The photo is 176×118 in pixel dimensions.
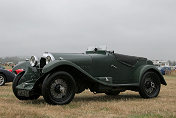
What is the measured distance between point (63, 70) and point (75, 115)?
2.03 metres

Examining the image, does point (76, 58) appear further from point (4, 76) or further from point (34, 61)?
point (4, 76)

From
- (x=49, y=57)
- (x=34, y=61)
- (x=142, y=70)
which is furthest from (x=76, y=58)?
(x=142, y=70)

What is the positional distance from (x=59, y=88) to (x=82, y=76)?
2.64ft

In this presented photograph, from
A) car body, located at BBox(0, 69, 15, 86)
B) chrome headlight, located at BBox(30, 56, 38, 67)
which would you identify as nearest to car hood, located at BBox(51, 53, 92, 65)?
chrome headlight, located at BBox(30, 56, 38, 67)

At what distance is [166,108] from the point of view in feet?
20.7

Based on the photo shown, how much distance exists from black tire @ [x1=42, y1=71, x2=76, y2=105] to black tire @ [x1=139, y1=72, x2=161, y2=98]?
2.48 metres

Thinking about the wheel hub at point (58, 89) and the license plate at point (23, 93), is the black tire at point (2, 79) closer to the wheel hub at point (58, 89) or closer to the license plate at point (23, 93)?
the license plate at point (23, 93)

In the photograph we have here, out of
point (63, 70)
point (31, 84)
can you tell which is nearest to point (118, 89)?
point (63, 70)

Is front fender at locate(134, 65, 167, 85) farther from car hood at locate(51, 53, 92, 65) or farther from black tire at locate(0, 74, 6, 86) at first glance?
black tire at locate(0, 74, 6, 86)

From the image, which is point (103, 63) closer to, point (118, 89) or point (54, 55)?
point (118, 89)

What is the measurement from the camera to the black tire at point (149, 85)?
841 cm

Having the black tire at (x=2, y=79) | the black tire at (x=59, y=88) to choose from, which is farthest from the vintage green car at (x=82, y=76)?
the black tire at (x=2, y=79)

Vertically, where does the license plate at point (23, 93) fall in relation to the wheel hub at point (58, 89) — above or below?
below

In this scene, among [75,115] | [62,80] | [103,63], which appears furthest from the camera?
[103,63]
